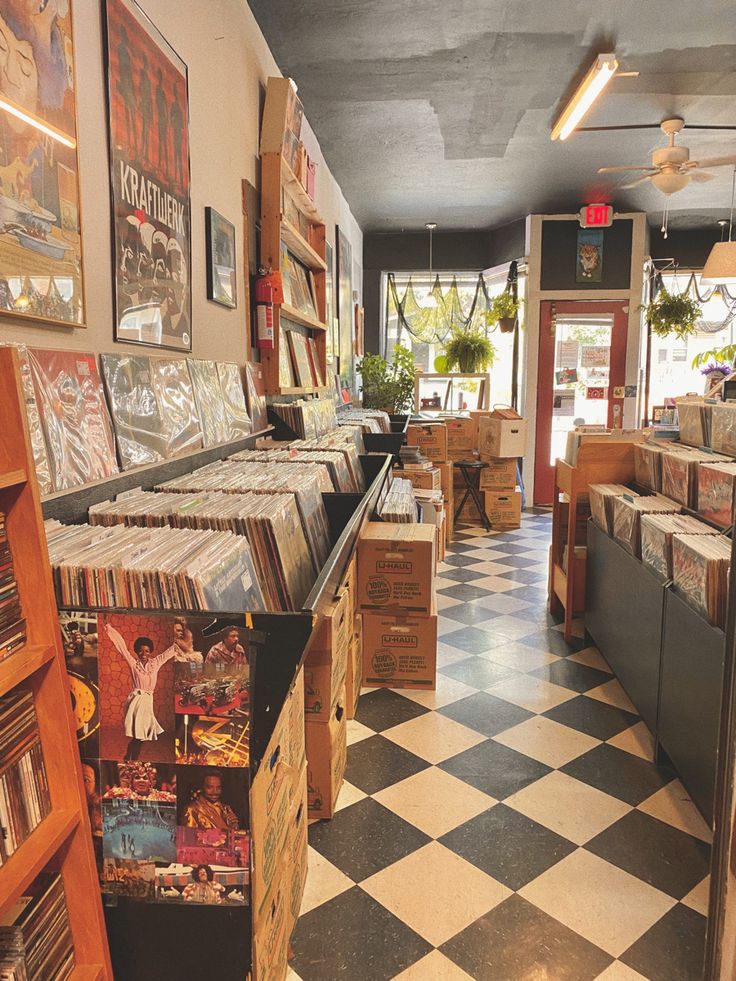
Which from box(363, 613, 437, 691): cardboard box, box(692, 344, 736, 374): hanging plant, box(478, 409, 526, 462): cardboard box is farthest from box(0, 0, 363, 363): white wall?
box(692, 344, 736, 374): hanging plant

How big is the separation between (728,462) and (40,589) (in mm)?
2482

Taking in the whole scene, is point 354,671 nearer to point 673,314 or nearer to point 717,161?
point 717,161

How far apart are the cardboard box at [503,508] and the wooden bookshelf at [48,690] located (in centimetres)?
580

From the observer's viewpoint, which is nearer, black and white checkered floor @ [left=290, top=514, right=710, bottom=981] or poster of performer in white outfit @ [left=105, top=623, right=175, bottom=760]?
poster of performer in white outfit @ [left=105, top=623, right=175, bottom=760]

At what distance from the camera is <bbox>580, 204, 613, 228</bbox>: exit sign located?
7.14m

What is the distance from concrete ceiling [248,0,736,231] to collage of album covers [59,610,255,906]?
3.21 meters

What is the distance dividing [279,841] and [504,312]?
23.4 feet

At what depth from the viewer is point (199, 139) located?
250cm

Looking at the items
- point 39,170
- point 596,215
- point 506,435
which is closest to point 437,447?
point 506,435

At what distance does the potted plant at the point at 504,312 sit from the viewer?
7.72 m

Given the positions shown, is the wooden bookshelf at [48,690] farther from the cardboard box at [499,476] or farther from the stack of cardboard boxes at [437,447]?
the cardboard box at [499,476]

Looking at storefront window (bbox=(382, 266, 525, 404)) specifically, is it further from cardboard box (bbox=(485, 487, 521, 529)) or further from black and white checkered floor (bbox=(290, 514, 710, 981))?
black and white checkered floor (bbox=(290, 514, 710, 981))

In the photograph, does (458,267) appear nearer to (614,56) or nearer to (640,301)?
(640,301)

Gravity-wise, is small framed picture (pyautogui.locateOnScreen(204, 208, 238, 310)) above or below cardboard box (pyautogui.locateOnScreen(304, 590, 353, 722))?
above
